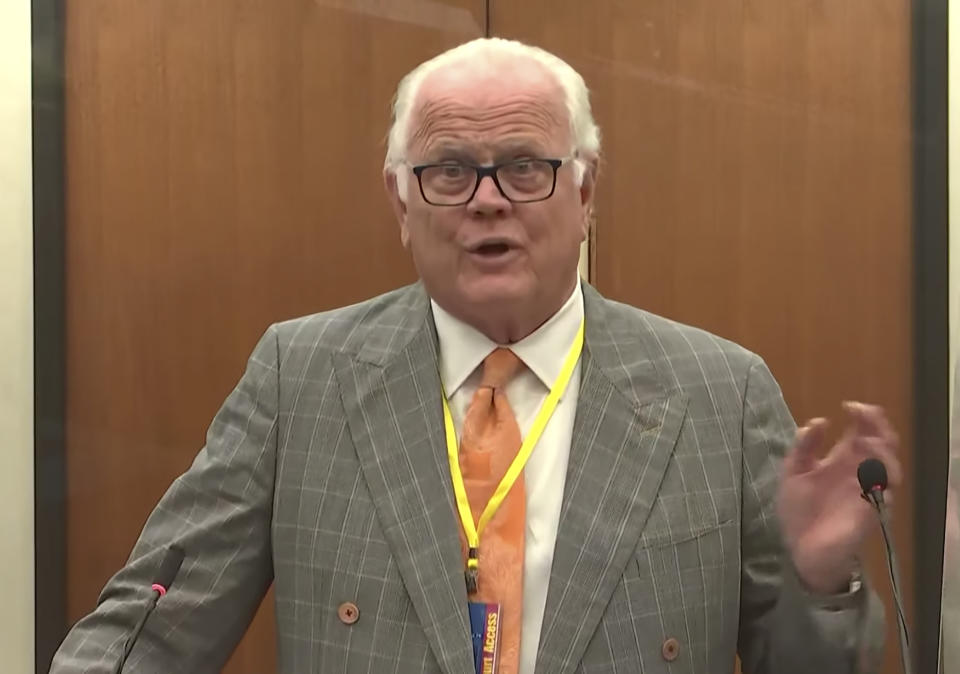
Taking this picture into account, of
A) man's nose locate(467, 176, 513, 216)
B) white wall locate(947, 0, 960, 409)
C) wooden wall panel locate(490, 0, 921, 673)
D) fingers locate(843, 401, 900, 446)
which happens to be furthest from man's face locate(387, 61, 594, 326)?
white wall locate(947, 0, 960, 409)

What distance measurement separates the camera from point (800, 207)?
1727 mm

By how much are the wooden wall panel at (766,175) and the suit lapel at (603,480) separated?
0.60 m

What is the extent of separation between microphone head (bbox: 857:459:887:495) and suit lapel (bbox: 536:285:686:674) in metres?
0.27

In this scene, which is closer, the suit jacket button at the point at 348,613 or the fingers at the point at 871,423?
the fingers at the point at 871,423

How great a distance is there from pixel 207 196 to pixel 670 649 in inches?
46.4

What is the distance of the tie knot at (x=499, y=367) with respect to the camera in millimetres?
1170

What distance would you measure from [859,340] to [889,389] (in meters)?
0.10

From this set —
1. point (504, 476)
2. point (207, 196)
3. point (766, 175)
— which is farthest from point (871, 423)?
point (207, 196)

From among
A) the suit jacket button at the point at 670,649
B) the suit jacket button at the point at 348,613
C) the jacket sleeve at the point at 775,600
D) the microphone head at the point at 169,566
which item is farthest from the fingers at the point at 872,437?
the microphone head at the point at 169,566

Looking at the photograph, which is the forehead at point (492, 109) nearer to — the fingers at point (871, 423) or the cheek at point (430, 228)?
the cheek at point (430, 228)

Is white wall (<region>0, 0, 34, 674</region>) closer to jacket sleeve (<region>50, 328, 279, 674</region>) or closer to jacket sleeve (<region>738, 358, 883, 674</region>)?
jacket sleeve (<region>50, 328, 279, 674</region>)

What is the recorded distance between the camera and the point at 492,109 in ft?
3.66

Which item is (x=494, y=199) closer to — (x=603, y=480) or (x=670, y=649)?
(x=603, y=480)

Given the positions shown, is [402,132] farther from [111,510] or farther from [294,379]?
[111,510]
